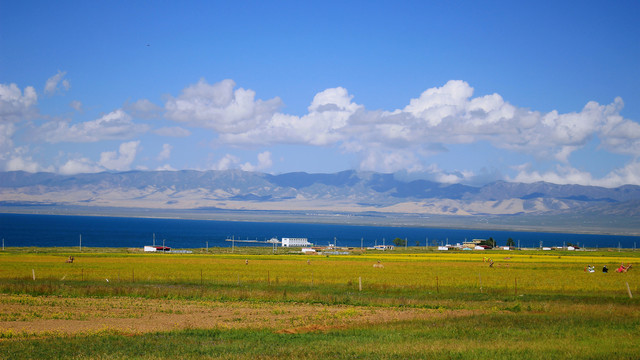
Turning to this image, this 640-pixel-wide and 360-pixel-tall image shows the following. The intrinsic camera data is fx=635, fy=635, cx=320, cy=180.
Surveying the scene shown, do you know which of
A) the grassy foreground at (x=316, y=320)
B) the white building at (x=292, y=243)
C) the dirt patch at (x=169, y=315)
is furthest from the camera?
the white building at (x=292, y=243)

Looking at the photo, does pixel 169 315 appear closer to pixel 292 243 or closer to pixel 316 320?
pixel 316 320

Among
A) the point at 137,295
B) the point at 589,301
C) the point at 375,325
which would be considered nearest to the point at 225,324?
the point at 375,325

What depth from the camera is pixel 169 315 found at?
27766mm

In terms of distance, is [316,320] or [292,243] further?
[292,243]

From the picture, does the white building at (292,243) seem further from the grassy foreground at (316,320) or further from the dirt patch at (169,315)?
the dirt patch at (169,315)

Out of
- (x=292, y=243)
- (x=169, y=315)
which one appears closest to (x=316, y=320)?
(x=169, y=315)

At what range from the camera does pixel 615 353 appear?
59.9ft

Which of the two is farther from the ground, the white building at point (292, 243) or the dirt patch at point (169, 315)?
the dirt patch at point (169, 315)

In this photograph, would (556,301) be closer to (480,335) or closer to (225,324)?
(480,335)

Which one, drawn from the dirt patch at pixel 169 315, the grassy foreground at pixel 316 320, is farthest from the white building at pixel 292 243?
the dirt patch at pixel 169 315

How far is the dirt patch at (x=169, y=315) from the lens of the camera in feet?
79.4

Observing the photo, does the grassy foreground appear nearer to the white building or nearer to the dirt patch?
the dirt patch

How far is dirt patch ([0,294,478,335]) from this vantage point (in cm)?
2419

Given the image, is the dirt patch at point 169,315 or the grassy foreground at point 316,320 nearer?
the grassy foreground at point 316,320
